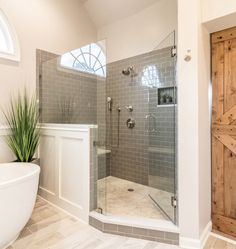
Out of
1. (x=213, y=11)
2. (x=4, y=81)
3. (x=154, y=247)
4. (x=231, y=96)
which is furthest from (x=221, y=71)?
(x=4, y=81)

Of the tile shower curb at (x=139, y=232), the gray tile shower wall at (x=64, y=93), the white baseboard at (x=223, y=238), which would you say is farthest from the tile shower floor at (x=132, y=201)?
the gray tile shower wall at (x=64, y=93)

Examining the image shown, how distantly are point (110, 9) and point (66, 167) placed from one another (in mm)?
2753

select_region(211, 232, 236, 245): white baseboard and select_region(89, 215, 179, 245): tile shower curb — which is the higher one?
select_region(89, 215, 179, 245): tile shower curb

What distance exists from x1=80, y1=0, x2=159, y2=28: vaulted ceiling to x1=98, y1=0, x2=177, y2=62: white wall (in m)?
0.07

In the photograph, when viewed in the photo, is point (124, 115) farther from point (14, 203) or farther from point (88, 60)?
point (14, 203)

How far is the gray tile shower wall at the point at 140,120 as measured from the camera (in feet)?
8.25

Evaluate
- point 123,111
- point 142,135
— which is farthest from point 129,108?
point 142,135

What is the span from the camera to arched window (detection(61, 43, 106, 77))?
2480 mm

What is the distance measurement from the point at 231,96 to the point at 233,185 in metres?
0.86

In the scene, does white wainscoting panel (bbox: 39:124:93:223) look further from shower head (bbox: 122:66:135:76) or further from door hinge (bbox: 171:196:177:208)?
shower head (bbox: 122:66:135:76)

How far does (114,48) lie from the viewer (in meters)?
3.60

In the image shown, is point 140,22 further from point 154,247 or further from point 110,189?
point 154,247

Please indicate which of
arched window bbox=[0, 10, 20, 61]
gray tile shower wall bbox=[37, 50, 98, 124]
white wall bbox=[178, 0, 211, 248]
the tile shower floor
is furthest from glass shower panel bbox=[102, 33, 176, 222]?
arched window bbox=[0, 10, 20, 61]

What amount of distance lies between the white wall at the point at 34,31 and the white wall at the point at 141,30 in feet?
1.99
